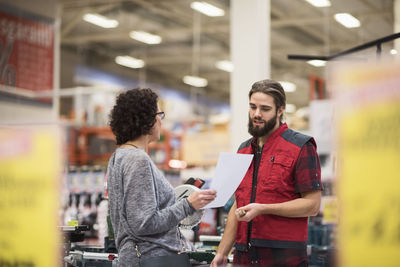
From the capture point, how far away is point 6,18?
7367 millimetres

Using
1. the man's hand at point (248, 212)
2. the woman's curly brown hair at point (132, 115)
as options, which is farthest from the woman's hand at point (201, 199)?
the woman's curly brown hair at point (132, 115)

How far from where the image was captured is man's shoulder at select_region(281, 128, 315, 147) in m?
2.43

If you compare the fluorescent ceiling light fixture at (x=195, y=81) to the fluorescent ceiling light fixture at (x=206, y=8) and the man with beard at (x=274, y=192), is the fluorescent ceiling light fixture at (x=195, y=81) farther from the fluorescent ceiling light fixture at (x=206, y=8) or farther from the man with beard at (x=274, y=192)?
the man with beard at (x=274, y=192)

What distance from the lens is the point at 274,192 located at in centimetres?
241

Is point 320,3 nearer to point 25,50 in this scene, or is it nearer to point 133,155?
point 25,50

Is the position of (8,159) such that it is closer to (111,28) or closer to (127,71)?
(111,28)

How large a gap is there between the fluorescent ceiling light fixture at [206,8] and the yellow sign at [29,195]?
36.2ft

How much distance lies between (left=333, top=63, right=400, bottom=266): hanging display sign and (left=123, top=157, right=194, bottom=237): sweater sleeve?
93cm

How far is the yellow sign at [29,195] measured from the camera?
7.04 feet

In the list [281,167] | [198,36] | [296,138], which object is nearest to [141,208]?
[281,167]

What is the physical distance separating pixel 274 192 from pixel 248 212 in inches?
7.7

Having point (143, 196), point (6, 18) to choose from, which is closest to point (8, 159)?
point (143, 196)

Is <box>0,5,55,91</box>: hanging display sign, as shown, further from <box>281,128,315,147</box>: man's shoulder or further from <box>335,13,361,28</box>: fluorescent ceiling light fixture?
<box>335,13,361,28</box>: fluorescent ceiling light fixture

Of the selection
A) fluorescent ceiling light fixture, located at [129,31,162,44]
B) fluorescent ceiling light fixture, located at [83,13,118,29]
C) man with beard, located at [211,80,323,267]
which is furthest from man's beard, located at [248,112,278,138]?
fluorescent ceiling light fixture, located at [129,31,162,44]
